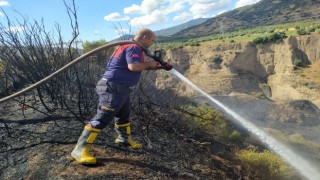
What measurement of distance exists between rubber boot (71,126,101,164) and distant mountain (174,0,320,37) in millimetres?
67114

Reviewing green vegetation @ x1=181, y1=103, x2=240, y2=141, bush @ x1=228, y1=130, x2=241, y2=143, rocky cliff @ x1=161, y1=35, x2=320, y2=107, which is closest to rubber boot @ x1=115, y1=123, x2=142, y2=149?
green vegetation @ x1=181, y1=103, x2=240, y2=141

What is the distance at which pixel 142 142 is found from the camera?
6707 mm

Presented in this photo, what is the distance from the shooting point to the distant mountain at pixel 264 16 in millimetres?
78625

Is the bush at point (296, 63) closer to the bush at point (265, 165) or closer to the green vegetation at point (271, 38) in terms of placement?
the green vegetation at point (271, 38)

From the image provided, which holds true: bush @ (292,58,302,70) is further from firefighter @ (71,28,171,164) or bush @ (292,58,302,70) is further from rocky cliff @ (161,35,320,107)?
firefighter @ (71,28,171,164)

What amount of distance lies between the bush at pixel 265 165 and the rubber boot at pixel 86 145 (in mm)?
3899

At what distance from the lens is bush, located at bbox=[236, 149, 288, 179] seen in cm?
793

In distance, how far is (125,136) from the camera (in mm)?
5969

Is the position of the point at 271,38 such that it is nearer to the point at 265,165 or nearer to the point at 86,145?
the point at 265,165

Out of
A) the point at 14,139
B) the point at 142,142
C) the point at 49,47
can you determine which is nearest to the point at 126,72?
the point at 142,142

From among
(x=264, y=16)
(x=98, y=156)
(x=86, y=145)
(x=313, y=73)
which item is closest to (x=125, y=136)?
(x=98, y=156)

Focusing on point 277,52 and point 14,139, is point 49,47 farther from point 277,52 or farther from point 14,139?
point 277,52

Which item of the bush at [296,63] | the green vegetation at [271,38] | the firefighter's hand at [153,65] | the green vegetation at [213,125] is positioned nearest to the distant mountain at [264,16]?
the green vegetation at [271,38]

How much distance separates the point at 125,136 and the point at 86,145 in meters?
0.97
